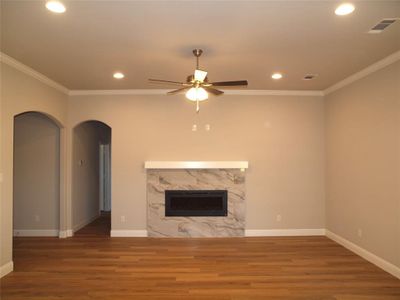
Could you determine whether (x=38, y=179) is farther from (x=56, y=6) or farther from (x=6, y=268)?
(x=56, y=6)

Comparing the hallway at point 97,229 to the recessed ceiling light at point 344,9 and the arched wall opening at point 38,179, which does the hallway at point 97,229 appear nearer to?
the arched wall opening at point 38,179

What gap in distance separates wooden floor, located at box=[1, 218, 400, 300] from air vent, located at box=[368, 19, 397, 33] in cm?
282

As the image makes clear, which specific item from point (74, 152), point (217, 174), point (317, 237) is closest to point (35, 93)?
point (74, 152)

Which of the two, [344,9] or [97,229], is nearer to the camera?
[344,9]

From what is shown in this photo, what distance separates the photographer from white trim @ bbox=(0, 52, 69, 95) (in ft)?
11.9

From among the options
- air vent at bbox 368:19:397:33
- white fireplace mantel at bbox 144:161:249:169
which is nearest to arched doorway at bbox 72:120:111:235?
white fireplace mantel at bbox 144:161:249:169

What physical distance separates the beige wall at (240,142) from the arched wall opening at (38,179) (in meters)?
0.64

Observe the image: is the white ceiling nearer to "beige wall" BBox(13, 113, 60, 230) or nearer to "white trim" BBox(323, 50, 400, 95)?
"white trim" BBox(323, 50, 400, 95)

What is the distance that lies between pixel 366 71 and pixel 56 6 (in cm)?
404

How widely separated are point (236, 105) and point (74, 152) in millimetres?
3341

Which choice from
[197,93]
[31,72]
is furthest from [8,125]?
[197,93]

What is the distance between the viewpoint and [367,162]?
4.21 metres

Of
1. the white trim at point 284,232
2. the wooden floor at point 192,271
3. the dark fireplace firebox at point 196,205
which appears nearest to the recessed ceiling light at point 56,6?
the wooden floor at point 192,271

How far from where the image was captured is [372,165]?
4090 mm
